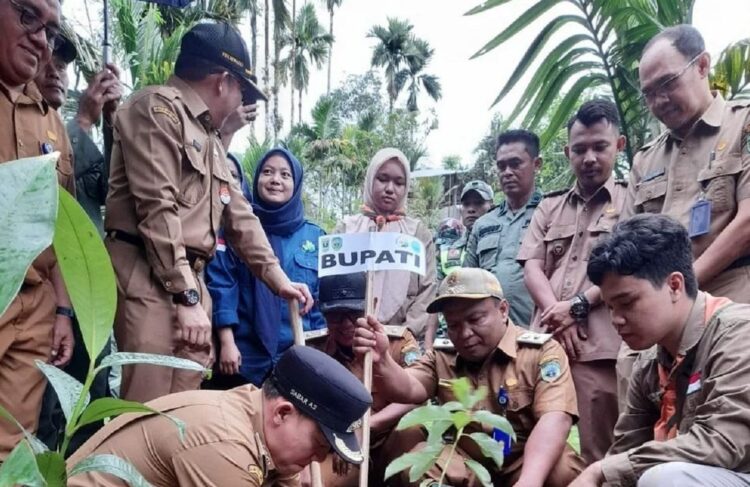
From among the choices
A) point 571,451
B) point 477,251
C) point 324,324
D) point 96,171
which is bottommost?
point 571,451

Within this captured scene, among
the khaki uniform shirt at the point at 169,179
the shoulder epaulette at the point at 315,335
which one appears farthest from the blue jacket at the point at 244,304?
the khaki uniform shirt at the point at 169,179

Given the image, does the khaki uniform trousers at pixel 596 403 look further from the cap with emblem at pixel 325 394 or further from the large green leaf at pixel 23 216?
the large green leaf at pixel 23 216

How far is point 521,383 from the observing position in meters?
2.84

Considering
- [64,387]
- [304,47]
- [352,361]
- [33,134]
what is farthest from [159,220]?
[304,47]

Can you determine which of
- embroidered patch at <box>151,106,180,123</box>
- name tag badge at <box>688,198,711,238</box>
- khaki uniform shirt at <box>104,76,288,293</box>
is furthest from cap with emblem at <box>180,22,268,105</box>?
name tag badge at <box>688,198,711,238</box>

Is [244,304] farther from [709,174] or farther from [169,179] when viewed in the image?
[709,174]

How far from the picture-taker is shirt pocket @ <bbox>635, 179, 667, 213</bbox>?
2791 mm

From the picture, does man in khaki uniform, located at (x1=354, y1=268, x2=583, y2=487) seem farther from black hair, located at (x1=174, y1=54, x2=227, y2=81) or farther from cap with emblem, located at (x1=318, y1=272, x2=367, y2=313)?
black hair, located at (x1=174, y1=54, x2=227, y2=81)

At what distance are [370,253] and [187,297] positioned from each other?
0.69 meters

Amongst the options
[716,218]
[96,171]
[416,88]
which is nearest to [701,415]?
[716,218]

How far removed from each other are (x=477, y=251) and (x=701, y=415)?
2.28 meters

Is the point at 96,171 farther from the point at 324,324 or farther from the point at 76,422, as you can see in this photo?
the point at 76,422

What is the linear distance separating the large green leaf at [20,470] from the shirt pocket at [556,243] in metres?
2.88

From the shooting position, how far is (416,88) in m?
32.8
